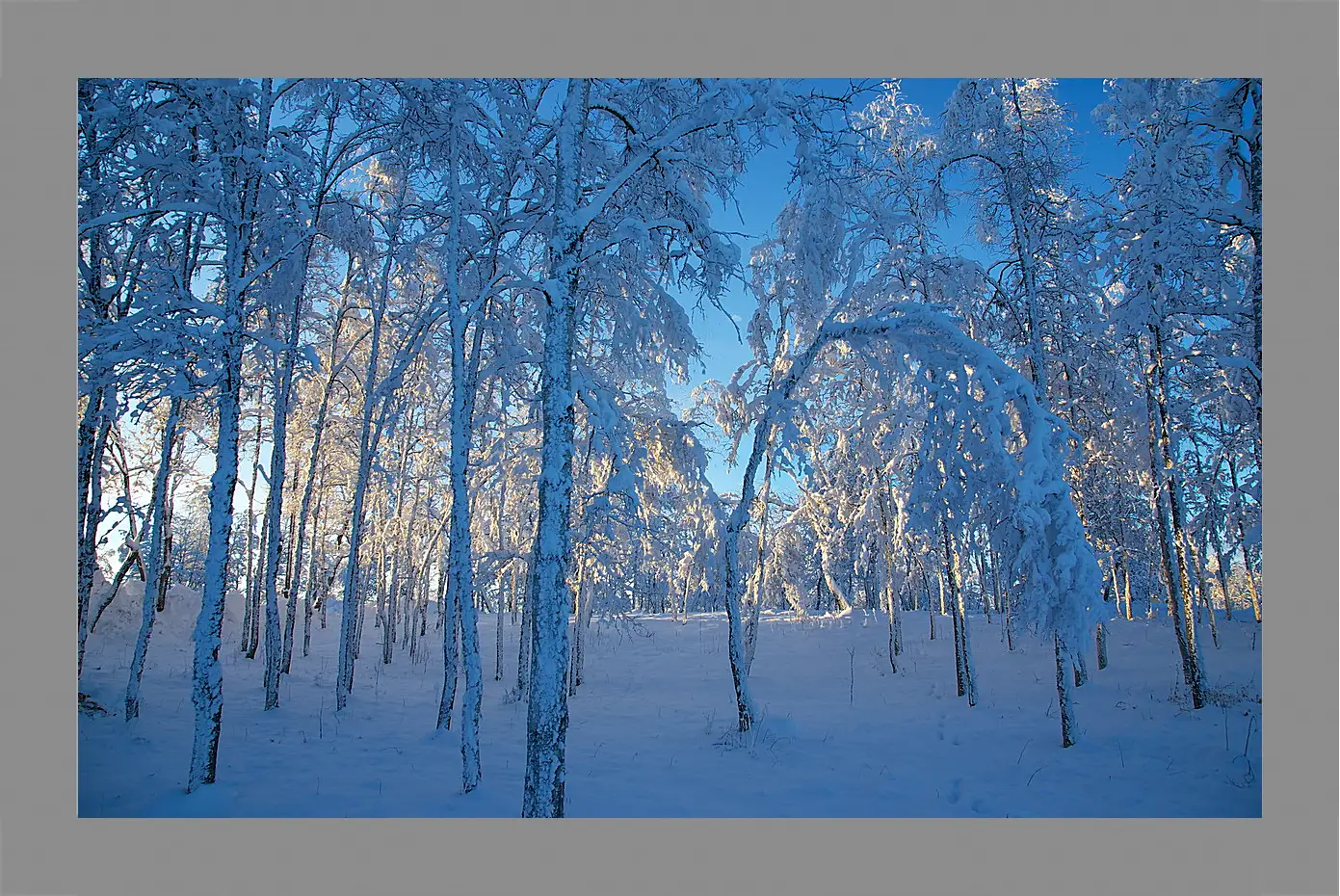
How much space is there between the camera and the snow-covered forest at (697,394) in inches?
196

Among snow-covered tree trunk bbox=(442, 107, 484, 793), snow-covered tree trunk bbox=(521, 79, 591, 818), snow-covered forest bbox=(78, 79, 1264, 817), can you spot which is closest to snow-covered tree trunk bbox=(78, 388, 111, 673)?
snow-covered forest bbox=(78, 79, 1264, 817)

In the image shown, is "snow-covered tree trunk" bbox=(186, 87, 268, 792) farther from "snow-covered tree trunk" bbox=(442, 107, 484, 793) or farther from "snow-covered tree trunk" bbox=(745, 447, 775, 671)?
"snow-covered tree trunk" bbox=(745, 447, 775, 671)

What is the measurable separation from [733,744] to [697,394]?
7.84 m

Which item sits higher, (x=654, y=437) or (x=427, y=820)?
(x=654, y=437)

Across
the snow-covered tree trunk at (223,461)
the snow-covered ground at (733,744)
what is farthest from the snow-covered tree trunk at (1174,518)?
the snow-covered tree trunk at (223,461)

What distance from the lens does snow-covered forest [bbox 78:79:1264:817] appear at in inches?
196

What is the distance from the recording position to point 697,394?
13.5m

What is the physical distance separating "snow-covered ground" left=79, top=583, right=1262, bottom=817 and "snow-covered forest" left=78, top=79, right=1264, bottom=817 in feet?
0.25
